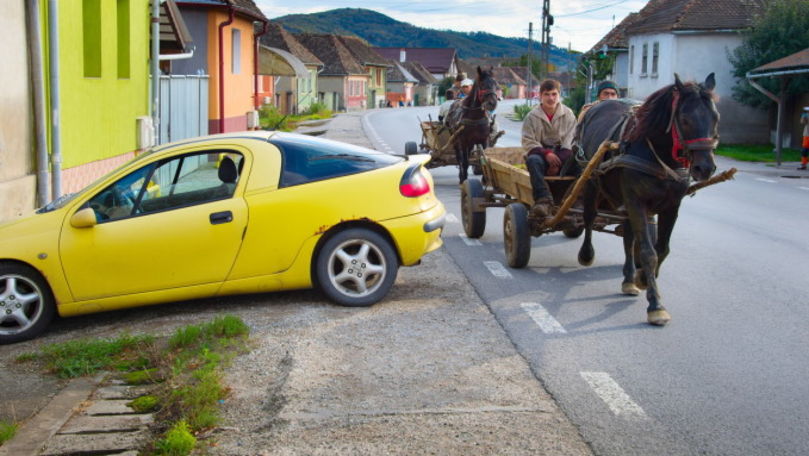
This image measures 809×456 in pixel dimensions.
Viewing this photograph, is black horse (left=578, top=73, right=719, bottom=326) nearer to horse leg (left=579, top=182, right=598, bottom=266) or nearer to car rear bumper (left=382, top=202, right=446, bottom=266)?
horse leg (left=579, top=182, right=598, bottom=266)

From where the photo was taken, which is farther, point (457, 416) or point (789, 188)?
point (789, 188)

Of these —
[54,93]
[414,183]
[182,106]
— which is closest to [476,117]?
[182,106]

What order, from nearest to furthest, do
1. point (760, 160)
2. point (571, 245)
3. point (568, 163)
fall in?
point (568, 163), point (571, 245), point (760, 160)

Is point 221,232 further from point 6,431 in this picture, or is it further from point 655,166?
point 655,166

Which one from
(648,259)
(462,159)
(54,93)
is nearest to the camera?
(648,259)

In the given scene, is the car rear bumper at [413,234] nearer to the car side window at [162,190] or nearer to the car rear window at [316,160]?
the car rear window at [316,160]

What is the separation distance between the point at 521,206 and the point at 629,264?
1.48 m

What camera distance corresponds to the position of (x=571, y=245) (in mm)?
11859

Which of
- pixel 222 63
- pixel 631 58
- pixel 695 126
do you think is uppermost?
pixel 631 58

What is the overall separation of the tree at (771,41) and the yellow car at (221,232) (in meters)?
30.8

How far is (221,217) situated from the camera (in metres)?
7.91

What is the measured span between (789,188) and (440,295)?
46.2 feet

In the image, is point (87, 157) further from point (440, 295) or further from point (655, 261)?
point (655, 261)

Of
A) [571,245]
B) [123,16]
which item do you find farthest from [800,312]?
[123,16]
